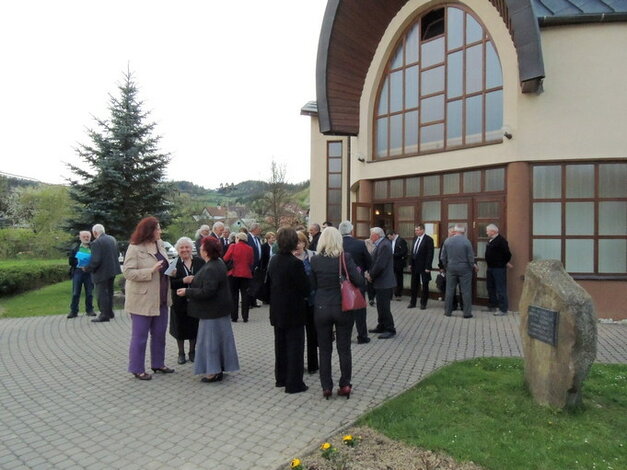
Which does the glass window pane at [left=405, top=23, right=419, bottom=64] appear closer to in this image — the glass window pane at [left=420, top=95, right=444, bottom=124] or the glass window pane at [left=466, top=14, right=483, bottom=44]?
the glass window pane at [left=420, top=95, right=444, bottom=124]

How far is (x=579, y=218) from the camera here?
10383 millimetres

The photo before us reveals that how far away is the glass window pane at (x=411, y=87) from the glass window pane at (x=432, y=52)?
38cm

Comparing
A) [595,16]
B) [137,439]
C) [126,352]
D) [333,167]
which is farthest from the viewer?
[333,167]

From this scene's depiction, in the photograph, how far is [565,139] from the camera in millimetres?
10156

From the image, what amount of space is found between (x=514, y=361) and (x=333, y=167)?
18077 mm

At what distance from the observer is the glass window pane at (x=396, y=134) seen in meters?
13.4

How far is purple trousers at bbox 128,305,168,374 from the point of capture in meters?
6.02

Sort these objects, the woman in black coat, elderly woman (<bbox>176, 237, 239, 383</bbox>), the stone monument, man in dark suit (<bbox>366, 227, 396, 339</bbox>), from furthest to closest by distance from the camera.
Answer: man in dark suit (<bbox>366, 227, 396, 339</bbox>)
elderly woman (<bbox>176, 237, 239, 383</bbox>)
the woman in black coat
the stone monument

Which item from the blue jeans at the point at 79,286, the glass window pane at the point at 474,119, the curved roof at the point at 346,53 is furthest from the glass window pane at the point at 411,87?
the blue jeans at the point at 79,286

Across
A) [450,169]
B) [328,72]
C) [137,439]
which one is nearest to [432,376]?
[137,439]

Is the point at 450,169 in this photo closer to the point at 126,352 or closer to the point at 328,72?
the point at 328,72

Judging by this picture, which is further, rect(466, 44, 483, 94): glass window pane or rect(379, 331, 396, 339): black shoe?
rect(466, 44, 483, 94): glass window pane

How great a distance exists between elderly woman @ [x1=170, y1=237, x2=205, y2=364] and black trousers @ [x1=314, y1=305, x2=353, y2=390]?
1.94m

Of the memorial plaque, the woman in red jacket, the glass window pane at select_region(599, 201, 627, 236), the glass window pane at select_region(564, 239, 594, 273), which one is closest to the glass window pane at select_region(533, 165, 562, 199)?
the glass window pane at select_region(599, 201, 627, 236)
